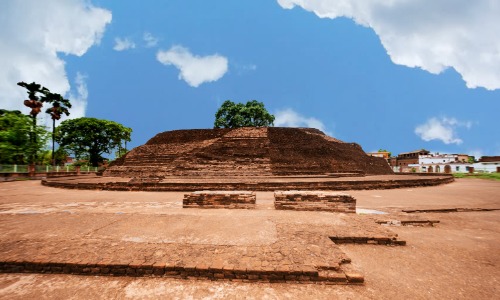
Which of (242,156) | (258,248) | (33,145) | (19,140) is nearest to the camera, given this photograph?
(258,248)

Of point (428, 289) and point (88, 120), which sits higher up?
point (88, 120)

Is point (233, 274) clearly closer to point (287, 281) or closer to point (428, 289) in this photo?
point (287, 281)

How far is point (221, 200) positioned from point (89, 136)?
33147 mm

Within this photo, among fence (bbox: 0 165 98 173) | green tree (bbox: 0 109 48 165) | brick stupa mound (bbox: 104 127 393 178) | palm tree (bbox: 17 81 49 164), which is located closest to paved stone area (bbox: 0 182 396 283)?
brick stupa mound (bbox: 104 127 393 178)

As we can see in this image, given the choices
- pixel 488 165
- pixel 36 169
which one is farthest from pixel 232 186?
pixel 488 165

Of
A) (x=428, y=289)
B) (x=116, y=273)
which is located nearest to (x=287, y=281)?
(x=428, y=289)

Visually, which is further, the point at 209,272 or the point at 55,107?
the point at 55,107

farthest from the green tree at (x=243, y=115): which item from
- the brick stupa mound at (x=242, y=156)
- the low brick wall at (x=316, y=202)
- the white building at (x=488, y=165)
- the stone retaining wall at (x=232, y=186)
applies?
the white building at (x=488, y=165)

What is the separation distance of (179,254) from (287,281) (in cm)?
114

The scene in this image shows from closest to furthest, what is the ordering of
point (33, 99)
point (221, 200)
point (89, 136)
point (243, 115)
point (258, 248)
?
point (258, 248)
point (221, 200)
point (33, 99)
point (89, 136)
point (243, 115)

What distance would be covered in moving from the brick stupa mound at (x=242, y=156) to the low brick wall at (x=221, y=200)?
10.2 metres

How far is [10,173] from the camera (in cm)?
1775

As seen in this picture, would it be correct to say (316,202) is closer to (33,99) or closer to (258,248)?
(258,248)

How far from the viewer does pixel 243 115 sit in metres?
37.4
